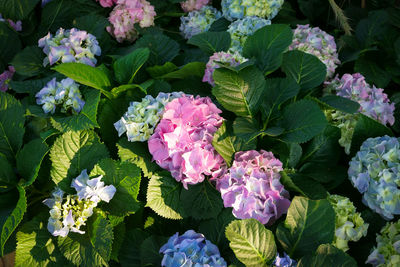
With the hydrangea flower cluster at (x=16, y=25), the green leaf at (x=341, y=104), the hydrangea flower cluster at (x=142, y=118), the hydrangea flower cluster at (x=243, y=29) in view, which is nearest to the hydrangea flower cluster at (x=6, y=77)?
the hydrangea flower cluster at (x=16, y=25)

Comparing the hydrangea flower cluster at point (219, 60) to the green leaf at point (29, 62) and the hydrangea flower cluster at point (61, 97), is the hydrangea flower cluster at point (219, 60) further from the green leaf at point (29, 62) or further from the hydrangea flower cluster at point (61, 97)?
the green leaf at point (29, 62)

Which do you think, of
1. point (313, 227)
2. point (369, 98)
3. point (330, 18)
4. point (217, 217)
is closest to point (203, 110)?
point (217, 217)

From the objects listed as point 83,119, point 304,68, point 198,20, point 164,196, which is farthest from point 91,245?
point 198,20

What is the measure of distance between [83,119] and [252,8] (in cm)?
75

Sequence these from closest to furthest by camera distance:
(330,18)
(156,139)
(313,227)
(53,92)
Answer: (313,227), (156,139), (53,92), (330,18)

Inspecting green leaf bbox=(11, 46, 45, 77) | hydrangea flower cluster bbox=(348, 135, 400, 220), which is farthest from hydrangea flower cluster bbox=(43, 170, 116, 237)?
hydrangea flower cluster bbox=(348, 135, 400, 220)

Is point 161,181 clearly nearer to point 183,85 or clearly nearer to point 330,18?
point 183,85

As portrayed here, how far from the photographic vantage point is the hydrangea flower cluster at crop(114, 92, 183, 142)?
110 cm

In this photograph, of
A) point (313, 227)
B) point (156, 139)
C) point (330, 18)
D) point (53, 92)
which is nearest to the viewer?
point (313, 227)

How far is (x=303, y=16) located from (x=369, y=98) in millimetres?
718

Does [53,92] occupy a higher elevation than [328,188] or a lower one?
higher

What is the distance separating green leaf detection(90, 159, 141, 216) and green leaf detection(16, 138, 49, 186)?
A: 0.15m

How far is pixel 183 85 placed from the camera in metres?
1.29

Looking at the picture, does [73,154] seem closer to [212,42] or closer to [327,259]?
[212,42]
